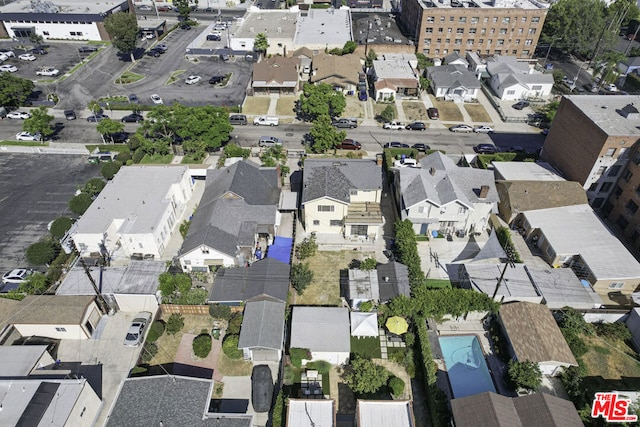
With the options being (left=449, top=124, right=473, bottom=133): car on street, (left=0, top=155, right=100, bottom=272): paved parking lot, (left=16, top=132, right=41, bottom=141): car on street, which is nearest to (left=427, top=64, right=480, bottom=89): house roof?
(left=449, top=124, right=473, bottom=133): car on street

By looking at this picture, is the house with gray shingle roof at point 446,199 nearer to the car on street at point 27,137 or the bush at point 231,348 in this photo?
the bush at point 231,348

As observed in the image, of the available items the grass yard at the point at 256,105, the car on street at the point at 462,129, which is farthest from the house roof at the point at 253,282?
the car on street at the point at 462,129

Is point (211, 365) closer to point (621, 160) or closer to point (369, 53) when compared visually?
point (621, 160)

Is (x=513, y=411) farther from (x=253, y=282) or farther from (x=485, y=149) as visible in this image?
(x=485, y=149)

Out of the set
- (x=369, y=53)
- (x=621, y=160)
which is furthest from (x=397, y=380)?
(x=369, y=53)

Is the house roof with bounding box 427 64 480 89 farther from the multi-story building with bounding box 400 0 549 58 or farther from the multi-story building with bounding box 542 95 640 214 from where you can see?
the multi-story building with bounding box 542 95 640 214
